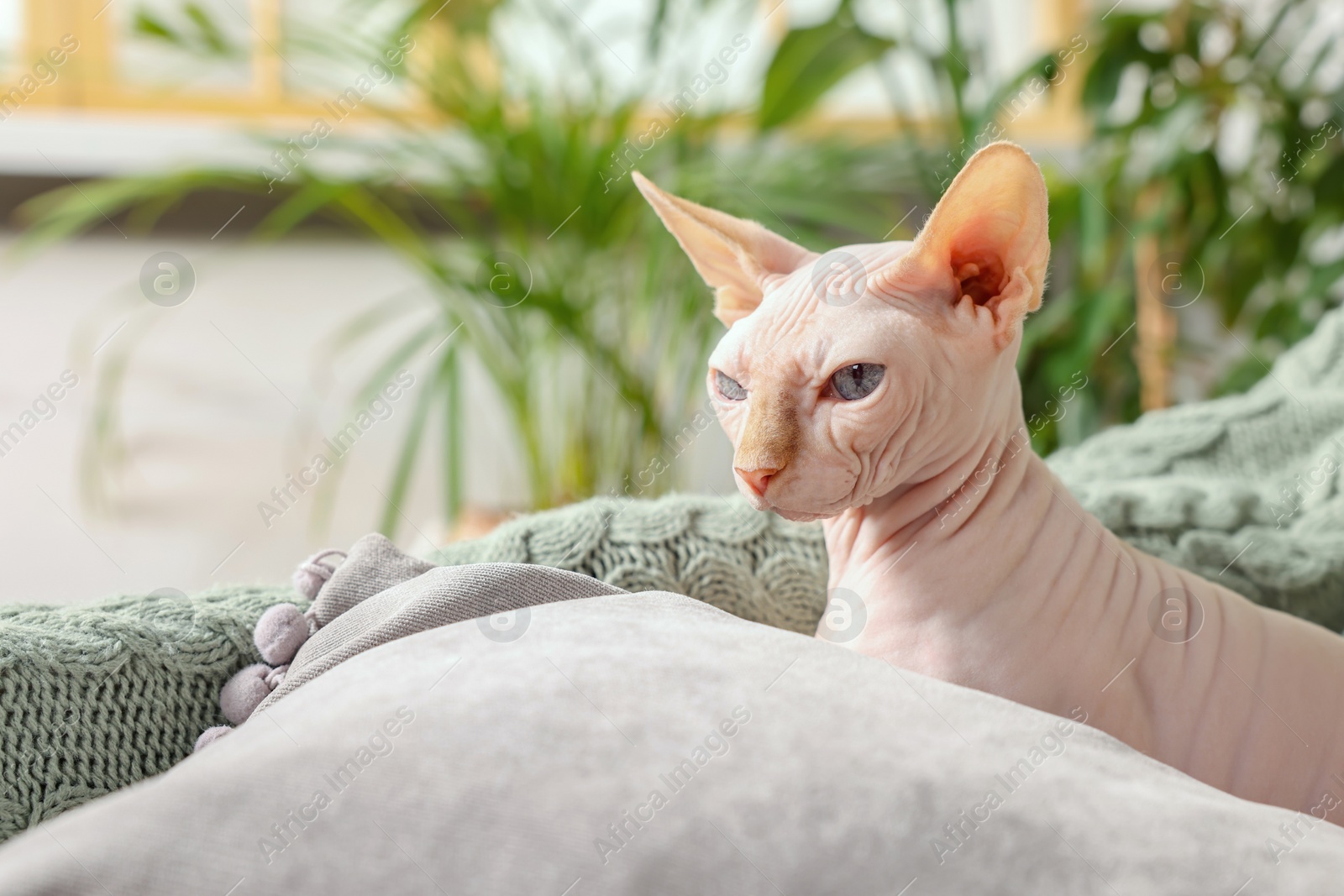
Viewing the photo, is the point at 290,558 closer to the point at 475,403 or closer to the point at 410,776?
the point at 475,403

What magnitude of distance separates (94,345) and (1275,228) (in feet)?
5.80

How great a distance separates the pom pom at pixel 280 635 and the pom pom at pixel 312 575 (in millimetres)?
34

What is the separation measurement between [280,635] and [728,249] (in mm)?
261

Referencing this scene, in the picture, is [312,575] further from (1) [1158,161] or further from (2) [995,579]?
(1) [1158,161]

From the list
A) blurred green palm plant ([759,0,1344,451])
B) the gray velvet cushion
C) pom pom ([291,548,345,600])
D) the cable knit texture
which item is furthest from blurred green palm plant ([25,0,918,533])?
the gray velvet cushion

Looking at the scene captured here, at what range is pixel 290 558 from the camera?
1883 mm

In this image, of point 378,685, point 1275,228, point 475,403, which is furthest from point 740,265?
point 475,403

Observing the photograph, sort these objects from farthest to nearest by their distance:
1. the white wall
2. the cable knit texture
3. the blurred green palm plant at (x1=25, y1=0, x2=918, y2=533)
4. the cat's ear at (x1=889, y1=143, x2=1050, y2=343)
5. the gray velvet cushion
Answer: the white wall, the blurred green palm plant at (x1=25, y1=0, x2=918, y2=533), the cable knit texture, the cat's ear at (x1=889, y1=143, x2=1050, y2=343), the gray velvet cushion

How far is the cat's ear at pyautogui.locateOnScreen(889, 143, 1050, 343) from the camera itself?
405 millimetres

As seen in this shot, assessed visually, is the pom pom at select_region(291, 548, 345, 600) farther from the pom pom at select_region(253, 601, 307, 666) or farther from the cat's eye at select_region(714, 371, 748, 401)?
A: the cat's eye at select_region(714, 371, 748, 401)

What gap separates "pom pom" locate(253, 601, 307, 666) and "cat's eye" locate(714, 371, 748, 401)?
8.2 inches

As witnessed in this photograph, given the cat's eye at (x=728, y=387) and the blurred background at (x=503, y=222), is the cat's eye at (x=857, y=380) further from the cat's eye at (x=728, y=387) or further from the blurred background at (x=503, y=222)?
the blurred background at (x=503, y=222)

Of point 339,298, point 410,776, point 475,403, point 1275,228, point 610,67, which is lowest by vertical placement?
point 1275,228

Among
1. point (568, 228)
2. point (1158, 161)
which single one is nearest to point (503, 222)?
point (568, 228)
